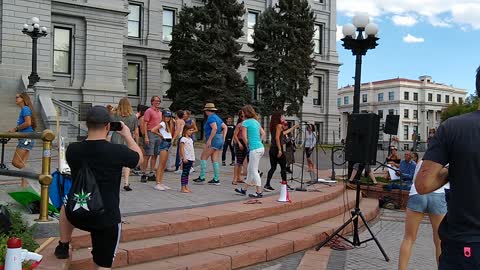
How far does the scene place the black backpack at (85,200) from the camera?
390 cm

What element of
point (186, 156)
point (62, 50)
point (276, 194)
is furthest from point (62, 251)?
point (62, 50)

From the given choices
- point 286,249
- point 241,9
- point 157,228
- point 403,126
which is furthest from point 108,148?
point 403,126

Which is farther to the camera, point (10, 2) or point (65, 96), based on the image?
point (65, 96)

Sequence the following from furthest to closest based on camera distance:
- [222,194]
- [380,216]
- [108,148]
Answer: [380,216] < [222,194] < [108,148]

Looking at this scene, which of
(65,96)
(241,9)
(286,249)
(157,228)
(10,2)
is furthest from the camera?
(241,9)

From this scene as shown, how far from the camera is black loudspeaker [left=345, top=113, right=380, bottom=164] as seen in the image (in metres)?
7.37

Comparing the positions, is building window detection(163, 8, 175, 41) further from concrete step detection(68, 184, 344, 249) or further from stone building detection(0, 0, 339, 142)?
concrete step detection(68, 184, 344, 249)

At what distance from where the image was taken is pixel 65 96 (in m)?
30.7

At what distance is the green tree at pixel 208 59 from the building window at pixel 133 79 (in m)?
4.59

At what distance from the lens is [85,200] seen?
3906 millimetres

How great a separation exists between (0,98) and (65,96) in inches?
283

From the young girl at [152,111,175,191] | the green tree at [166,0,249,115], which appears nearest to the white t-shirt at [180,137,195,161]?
the young girl at [152,111,175,191]

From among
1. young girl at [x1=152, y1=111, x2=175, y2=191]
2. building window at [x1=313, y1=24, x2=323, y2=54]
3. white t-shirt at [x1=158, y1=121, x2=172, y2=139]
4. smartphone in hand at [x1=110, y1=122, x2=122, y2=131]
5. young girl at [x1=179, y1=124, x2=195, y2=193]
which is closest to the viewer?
smartphone in hand at [x1=110, y1=122, x2=122, y2=131]

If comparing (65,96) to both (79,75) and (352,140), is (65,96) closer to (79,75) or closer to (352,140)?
(79,75)
